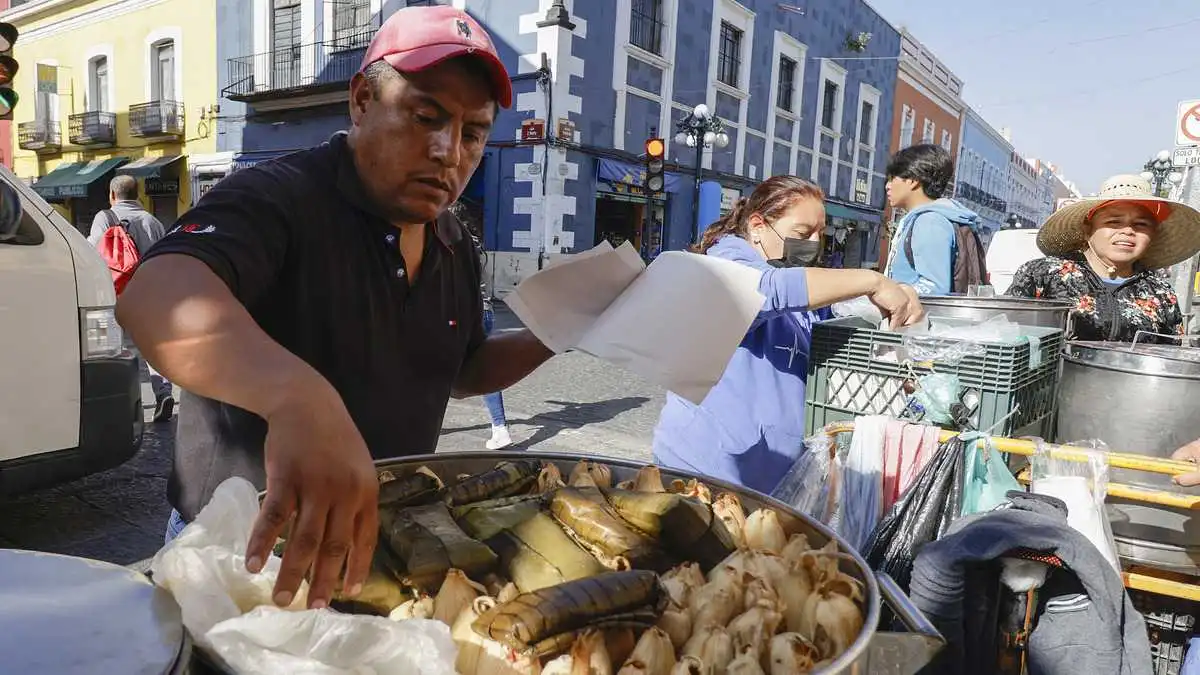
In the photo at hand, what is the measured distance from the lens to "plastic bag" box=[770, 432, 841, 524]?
2189mm

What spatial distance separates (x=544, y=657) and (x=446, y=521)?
1.10 ft

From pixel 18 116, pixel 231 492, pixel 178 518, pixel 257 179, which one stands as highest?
pixel 18 116

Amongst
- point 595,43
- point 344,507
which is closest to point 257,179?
point 344,507

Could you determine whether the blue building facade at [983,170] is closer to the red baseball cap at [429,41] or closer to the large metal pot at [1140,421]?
the large metal pot at [1140,421]

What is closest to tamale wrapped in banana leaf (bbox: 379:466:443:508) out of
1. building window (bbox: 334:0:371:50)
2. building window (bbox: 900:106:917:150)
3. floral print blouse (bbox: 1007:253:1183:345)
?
floral print blouse (bbox: 1007:253:1183:345)

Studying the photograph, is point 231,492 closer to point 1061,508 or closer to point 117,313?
point 117,313

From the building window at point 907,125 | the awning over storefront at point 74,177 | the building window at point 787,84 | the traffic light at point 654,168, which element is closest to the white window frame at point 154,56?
the awning over storefront at point 74,177

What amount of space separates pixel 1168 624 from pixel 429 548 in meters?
2.18

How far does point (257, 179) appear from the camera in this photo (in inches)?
54.6

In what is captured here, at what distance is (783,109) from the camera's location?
A: 70.0ft

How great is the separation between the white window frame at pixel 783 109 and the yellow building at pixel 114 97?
48.6ft

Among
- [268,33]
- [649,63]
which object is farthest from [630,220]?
[268,33]

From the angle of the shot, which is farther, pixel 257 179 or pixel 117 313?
pixel 257 179

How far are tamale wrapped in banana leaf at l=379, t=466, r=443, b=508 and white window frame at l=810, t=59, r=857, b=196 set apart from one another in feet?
75.6
